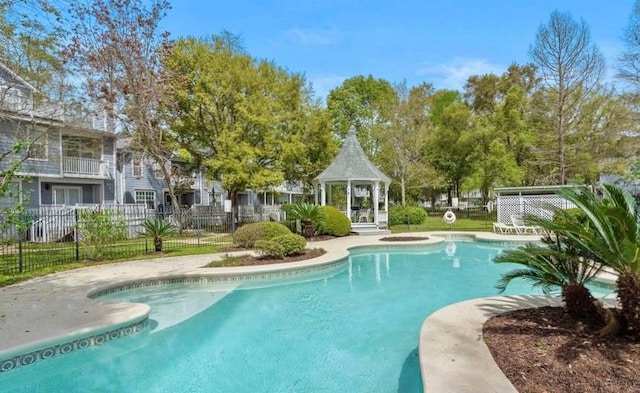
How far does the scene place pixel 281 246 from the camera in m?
12.5

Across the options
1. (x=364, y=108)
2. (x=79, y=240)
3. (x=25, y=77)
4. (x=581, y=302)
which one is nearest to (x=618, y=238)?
(x=581, y=302)

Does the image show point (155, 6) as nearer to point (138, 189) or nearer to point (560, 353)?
point (138, 189)

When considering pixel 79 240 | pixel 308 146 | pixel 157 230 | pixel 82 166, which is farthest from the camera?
pixel 308 146

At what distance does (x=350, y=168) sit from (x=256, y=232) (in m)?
9.53

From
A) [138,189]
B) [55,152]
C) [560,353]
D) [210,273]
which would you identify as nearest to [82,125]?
[55,152]

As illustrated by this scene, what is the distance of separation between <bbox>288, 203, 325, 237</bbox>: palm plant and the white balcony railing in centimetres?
1269

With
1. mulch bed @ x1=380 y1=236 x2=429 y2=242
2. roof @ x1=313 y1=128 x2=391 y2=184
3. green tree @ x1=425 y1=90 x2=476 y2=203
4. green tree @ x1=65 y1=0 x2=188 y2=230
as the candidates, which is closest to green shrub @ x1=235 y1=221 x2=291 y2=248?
mulch bed @ x1=380 y1=236 x2=429 y2=242

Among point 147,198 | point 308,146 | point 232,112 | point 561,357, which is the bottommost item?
point 561,357

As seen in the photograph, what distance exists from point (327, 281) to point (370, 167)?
13685 mm

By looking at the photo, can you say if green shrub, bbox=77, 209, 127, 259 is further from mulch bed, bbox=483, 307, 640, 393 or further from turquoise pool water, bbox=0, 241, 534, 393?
mulch bed, bbox=483, 307, 640, 393

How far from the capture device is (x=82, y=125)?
2167 cm

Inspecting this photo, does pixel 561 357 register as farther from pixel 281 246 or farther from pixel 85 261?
pixel 85 261

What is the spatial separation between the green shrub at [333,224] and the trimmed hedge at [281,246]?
22.6ft

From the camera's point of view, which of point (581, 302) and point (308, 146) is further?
point (308, 146)
